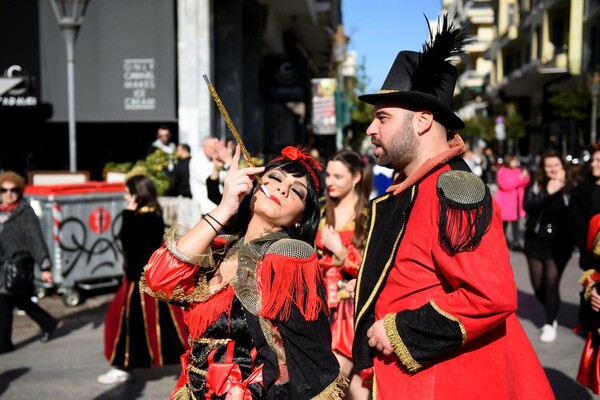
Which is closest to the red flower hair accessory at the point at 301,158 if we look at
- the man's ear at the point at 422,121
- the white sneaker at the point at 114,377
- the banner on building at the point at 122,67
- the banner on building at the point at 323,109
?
the man's ear at the point at 422,121

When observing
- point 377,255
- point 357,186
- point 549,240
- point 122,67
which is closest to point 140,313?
point 357,186

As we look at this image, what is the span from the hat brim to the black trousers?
559cm

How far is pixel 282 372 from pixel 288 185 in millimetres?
783

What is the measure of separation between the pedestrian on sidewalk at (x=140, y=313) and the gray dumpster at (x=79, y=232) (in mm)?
3107

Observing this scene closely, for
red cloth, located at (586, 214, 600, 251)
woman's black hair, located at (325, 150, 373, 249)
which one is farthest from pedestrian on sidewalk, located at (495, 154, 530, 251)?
red cloth, located at (586, 214, 600, 251)

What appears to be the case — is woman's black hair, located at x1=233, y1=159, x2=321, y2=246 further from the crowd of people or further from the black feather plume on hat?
the black feather plume on hat

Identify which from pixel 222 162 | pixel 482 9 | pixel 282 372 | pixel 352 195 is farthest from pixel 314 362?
pixel 482 9

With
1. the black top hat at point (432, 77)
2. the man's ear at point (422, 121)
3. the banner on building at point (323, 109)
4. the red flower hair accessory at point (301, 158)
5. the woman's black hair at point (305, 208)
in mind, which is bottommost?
the woman's black hair at point (305, 208)

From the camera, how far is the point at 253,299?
276 centimetres

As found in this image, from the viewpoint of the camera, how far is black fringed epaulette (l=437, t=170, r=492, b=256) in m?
2.42

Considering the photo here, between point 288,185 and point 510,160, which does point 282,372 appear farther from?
point 510,160

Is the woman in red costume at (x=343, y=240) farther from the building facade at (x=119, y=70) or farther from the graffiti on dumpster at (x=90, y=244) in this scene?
the building facade at (x=119, y=70)

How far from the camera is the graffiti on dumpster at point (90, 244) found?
29.9 feet

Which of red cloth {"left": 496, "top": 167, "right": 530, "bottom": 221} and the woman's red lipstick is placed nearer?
the woman's red lipstick
